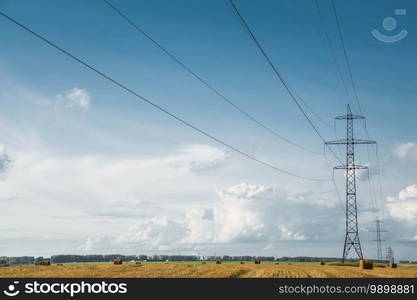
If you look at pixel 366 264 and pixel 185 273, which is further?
pixel 366 264

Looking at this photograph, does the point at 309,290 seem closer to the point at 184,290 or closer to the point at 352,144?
the point at 184,290

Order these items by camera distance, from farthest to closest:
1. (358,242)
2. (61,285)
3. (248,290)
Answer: (358,242) → (61,285) → (248,290)

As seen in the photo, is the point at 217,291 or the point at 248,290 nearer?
the point at 217,291

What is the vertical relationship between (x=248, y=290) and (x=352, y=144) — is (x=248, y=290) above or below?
below

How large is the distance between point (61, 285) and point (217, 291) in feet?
34.6

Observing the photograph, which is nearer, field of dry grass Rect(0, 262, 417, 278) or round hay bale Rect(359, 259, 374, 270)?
field of dry grass Rect(0, 262, 417, 278)

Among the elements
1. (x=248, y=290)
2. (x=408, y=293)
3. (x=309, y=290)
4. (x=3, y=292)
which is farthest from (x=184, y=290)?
(x=408, y=293)

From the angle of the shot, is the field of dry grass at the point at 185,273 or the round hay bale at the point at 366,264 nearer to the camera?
the field of dry grass at the point at 185,273

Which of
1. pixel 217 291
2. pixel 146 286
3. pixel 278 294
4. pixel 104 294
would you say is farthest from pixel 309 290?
pixel 104 294

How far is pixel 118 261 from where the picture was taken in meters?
88.9

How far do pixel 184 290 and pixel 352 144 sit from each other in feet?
201

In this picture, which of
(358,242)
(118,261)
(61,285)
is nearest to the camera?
(61,285)

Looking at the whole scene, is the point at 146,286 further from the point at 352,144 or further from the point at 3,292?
the point at 352,144

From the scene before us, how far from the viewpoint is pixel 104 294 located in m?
29.0
